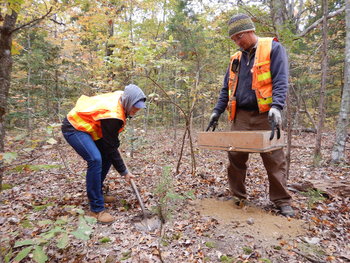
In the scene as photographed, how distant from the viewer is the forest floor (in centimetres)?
223

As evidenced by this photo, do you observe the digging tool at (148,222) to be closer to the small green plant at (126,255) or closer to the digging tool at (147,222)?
the digging tool at (147,222)

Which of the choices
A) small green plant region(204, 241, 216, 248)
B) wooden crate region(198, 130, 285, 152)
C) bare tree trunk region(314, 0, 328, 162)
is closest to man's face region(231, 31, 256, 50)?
wooden crate region(198, 130, 285, 152)

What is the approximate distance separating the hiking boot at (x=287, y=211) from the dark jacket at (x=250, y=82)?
141cm

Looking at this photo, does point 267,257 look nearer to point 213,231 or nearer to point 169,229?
point 213,231

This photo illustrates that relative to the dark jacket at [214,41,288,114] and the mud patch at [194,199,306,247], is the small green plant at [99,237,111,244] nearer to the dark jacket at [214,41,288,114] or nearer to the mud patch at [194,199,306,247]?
the mud patch at [194,199,306,247]

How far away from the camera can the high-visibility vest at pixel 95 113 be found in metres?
2.83

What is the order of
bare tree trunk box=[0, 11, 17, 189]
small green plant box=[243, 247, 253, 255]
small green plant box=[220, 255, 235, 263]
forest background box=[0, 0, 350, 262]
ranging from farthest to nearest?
forest background box=[0, 0, 350, 262] < small green plant box=[243, 247, 253, 255] < small green plant box=[220, 255, 235, 263] < bare tree trunk box=[0, 11, 17, 189]

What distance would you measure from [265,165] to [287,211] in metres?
0.68

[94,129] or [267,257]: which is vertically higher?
[94,129]

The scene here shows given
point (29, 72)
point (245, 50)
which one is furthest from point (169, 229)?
point (29, 72)

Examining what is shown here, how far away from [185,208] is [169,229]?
0.64 metres

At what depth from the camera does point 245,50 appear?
123 inches

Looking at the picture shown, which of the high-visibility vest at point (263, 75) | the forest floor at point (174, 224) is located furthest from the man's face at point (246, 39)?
the forest floor at point (174, 224)

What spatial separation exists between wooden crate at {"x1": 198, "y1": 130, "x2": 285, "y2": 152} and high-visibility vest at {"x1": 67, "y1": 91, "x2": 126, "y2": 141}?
1132mm
